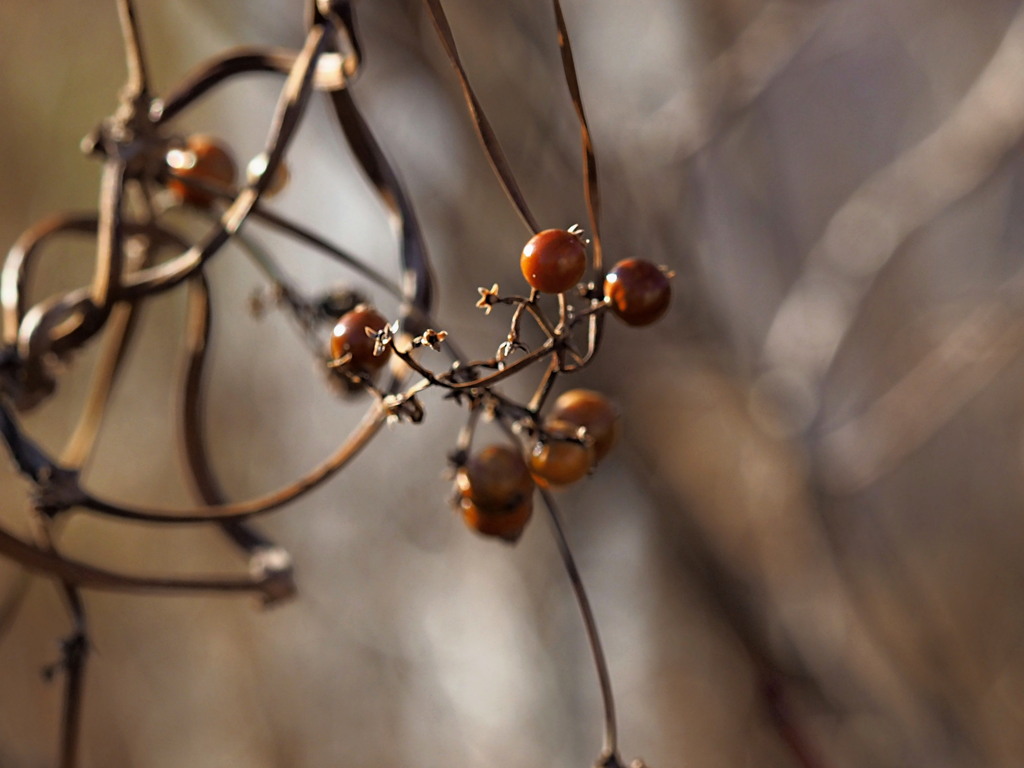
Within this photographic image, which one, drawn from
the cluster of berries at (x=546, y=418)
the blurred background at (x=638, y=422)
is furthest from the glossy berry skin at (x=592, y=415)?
the blurred background at (x=638, y=422)

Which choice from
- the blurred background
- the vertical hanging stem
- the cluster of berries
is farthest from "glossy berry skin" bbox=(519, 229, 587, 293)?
the blurred background

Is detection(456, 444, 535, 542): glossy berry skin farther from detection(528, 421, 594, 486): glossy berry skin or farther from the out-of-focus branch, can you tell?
the out-of-focus branch

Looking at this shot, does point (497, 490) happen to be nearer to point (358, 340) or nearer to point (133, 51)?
point (358, 340)

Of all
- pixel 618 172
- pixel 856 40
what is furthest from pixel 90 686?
pixel 856 40

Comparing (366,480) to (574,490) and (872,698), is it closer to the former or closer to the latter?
(574,490)

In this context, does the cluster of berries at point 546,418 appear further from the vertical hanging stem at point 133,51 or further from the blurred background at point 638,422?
the blurred background at point 638,422

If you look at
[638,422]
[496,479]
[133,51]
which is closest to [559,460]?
[496,479]
